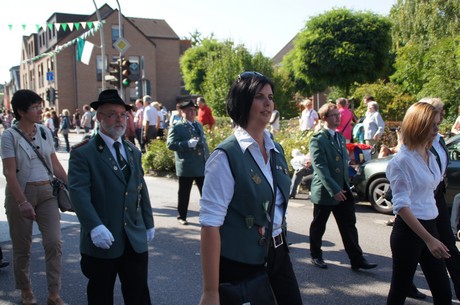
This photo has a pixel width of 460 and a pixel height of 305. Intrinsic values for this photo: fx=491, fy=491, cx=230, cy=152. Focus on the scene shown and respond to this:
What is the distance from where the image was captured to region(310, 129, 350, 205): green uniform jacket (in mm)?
5379

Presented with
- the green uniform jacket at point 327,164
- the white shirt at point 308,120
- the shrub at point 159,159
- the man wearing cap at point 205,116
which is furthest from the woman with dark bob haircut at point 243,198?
the man wearing cap at point 205,116

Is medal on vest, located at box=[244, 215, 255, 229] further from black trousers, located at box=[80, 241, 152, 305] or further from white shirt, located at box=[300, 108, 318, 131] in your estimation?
white shirt, located at box=[300, 108, 318, 131]

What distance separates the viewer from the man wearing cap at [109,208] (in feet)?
11.1

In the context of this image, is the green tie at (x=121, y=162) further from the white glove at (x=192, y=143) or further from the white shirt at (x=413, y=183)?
the white glove at (x=192, y=143)

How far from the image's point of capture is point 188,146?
286 inches

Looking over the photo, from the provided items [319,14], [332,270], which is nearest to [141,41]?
[319,14]

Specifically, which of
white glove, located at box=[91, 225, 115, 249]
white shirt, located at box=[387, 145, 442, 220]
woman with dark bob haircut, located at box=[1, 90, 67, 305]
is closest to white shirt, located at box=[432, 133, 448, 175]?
white shirt, located at box=[387, 145, 442, 220]

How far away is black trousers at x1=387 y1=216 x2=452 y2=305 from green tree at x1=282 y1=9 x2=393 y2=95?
82.5ft

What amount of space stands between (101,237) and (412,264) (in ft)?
7.10

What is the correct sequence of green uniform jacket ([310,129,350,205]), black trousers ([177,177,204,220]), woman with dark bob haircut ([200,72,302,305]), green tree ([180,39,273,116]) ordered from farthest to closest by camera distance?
green tree ([180,39,273,116])
black trousers ([177,177,204,220])
green uniform jacket ([310,129,350,205])
woman with dark bob haircut ([200,72,302,305])

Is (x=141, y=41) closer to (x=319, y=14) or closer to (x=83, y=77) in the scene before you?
(x=83, y=77)

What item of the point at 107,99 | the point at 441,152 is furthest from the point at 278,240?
the point at 441,152

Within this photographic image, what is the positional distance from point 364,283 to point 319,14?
2676cm

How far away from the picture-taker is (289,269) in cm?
276
